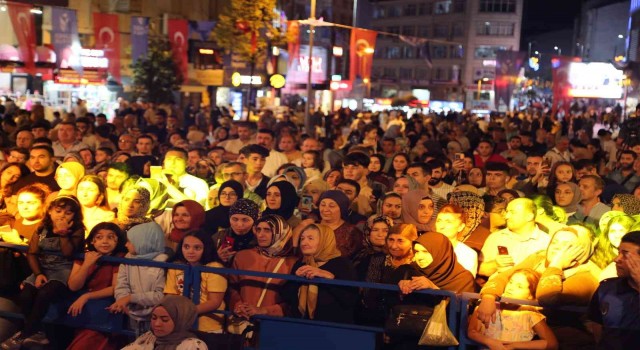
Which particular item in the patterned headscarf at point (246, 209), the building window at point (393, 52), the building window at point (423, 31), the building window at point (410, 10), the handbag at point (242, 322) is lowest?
the handbag at point (242, 322)

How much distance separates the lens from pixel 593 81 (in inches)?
1486

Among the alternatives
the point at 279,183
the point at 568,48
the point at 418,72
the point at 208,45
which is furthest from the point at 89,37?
the point at 568,48

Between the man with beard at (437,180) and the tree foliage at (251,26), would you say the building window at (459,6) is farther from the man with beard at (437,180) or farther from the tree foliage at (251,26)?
the man with beard at (437,180)

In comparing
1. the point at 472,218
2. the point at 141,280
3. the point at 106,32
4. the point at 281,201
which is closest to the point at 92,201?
the point at 141,280

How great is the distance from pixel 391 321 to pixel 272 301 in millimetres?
1106

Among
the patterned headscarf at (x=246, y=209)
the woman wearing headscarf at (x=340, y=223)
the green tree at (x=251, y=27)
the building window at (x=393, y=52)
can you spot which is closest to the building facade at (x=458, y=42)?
the building window at (x=393, y=52)

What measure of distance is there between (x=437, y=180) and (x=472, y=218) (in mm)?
2547

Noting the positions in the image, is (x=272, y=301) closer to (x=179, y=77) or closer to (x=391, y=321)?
(x=391, y=321)

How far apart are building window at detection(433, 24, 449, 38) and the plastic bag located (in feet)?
336

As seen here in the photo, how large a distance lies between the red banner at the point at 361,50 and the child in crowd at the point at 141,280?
21.8 metres

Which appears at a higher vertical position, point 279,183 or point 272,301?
point 279,183

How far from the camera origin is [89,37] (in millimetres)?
49125

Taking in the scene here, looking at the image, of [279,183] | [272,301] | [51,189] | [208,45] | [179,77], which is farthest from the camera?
[208,45]

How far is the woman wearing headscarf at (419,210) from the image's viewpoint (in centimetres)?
794
